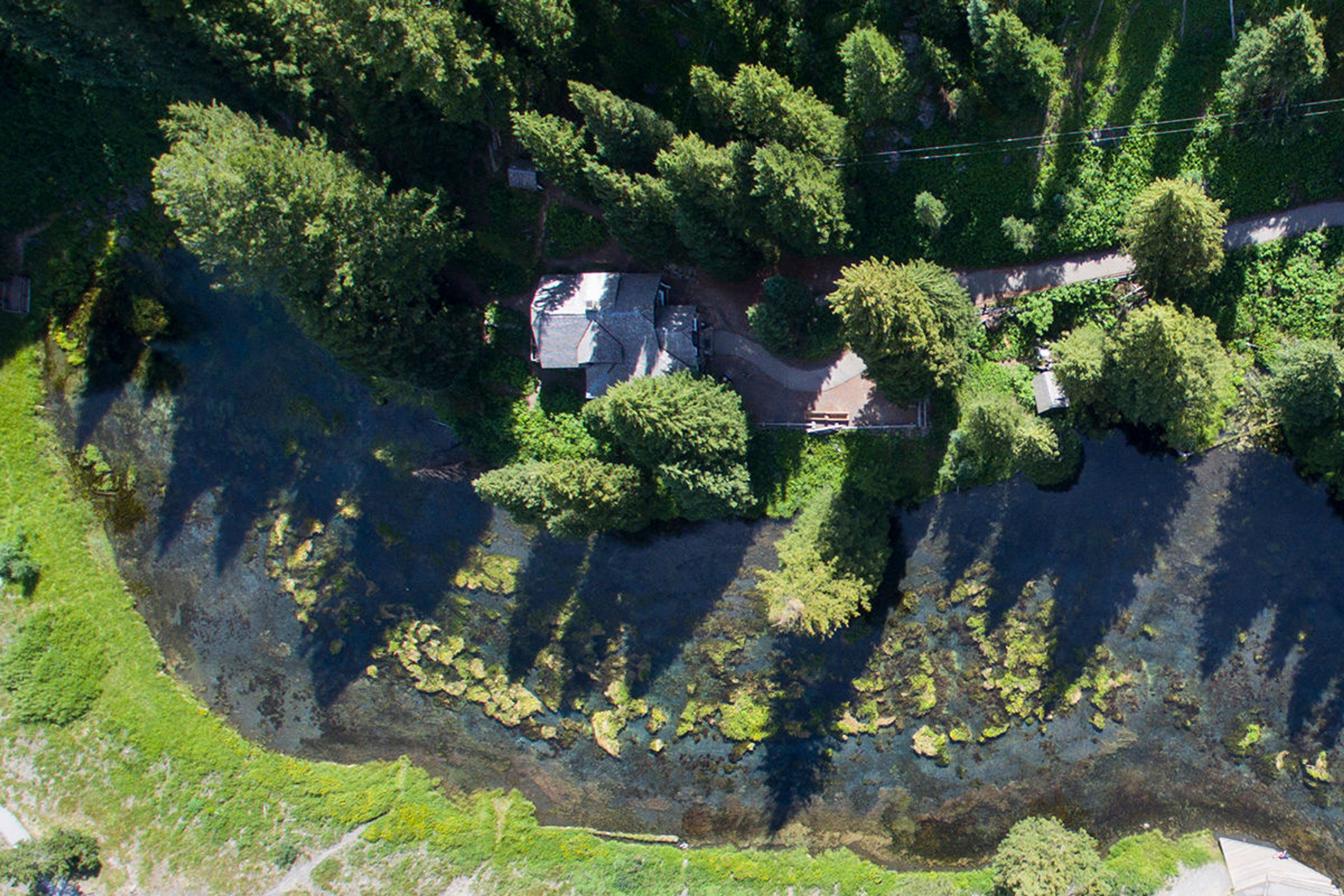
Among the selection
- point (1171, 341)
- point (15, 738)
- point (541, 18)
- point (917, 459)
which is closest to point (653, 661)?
point (917, 459)

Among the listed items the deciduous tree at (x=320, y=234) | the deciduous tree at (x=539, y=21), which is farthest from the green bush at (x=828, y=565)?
the deciduous tree at (x=539, y=21)

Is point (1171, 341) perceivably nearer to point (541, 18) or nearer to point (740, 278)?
point (740, 278)

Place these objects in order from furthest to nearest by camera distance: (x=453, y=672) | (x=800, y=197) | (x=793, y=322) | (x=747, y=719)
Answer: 1. (x=453, y=672)
2. (x=747, y=719)
3. (x=793, y=322)
4. (x=800, y=197)

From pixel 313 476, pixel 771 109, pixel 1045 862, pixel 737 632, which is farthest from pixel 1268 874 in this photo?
pixel 313 476

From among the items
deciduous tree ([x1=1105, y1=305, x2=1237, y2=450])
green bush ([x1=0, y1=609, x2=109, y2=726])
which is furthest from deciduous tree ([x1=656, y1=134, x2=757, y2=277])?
green bush ([x1=0, y1=609, x2=109, y2=726])

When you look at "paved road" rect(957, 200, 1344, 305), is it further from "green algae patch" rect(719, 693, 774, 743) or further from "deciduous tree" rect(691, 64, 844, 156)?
"green algae patch" rect(719, 693, 774, 743)

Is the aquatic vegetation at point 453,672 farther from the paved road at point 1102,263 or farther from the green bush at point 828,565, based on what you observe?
the paved road at point 1102,263

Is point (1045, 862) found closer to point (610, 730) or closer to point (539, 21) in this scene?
point (610, 730)
